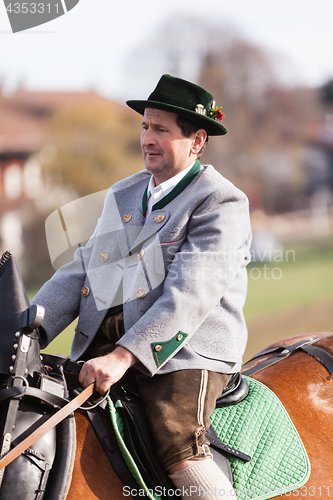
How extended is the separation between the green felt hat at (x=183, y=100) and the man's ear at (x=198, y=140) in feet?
0.14

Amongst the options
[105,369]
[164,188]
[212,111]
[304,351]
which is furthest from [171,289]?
[304,351]

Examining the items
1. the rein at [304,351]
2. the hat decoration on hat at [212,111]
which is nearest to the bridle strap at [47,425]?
the rein at [304,351]

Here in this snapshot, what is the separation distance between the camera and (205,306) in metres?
1.99

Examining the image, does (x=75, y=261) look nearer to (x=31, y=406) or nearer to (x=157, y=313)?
(x=157, y=313)

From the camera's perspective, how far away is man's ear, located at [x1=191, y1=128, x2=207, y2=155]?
7.45 ft

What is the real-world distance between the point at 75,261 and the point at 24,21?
4861 millimetres

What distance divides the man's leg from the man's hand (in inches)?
7.1

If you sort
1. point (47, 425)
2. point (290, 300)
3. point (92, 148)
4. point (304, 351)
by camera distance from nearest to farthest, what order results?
point (47, 425) < point (304, 351) < point (290, 300) < point (92, 148)

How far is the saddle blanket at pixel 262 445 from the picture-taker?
1999 millimetres

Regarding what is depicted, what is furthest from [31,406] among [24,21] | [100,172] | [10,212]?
[100,172]

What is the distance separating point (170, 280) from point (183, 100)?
31.2 inches

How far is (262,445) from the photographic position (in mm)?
2119

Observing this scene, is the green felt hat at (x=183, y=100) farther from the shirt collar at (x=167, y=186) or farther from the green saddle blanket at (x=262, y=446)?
the green saddle blanket at (x=262, y=446)
